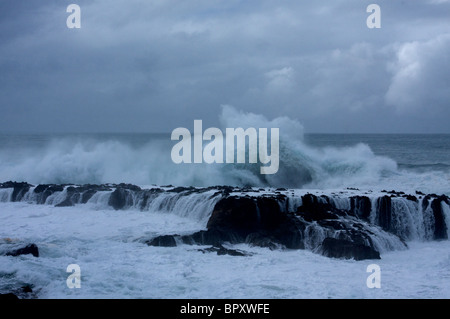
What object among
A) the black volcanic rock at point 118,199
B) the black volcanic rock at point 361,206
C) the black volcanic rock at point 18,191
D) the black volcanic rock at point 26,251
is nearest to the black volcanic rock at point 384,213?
the black volcanic rock at point 361,206

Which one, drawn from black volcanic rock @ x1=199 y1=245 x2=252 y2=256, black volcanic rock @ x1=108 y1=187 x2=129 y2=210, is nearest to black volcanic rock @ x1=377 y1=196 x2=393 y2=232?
black volcanic rock @ x1=199 y1=245 x2=252 y2=256

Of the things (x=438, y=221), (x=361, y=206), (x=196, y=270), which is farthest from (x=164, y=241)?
(x=438, y=221)

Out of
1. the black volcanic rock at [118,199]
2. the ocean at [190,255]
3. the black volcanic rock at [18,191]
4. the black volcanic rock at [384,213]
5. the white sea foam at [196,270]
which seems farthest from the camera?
the black volcanic rock at [18,191]

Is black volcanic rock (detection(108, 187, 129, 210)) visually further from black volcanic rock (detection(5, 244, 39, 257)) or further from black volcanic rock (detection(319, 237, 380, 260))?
black volcanic rock (detection(319, 237, 380, 260))

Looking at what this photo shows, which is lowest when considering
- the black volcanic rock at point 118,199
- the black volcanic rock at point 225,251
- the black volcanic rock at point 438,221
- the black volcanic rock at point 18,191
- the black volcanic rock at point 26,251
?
the black volcanic rock at point 225,251

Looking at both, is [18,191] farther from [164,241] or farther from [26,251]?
[164,241]

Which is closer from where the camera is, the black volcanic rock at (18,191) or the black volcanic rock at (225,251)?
the black volcanic rock at (225,251)

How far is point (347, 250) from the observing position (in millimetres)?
12531

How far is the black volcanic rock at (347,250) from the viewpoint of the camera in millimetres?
12430

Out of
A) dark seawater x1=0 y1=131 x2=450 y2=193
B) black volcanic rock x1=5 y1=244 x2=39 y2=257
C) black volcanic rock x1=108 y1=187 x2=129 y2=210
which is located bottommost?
black volcanic rock x1=5 y1=244 x2=39 y2=257

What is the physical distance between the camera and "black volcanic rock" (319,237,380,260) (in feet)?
40.8

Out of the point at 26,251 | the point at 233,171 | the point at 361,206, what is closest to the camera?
the point at 26,251

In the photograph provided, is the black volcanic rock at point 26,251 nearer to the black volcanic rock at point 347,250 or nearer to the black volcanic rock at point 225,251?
the black volcanic rock at point 225,251
